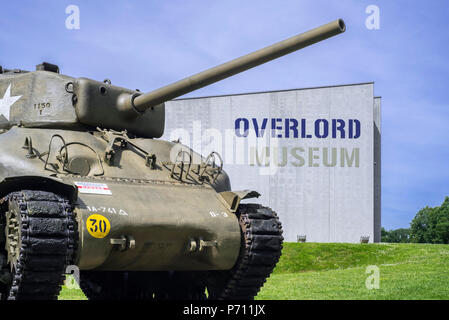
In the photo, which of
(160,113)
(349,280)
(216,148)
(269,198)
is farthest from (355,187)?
(160,113)

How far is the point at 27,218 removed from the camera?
7641 millimetres

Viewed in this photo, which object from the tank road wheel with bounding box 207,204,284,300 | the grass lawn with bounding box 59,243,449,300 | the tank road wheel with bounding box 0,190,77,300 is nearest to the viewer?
the tank road wheel with bounding box 0,190,77,300

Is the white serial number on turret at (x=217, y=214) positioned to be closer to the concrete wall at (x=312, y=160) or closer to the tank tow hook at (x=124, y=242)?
the tank tow hook at (x=124, y=242)

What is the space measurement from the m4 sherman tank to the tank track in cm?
2

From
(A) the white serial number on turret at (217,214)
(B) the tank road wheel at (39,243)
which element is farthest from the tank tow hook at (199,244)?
(B) the tank road wheel at (39,243)

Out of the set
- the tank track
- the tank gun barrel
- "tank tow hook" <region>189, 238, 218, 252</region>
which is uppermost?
the tank gun barrel

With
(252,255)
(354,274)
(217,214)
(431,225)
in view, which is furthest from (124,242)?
(431,225)

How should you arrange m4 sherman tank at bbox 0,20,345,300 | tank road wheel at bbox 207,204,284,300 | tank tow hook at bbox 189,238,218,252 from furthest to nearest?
1. tank road wheel at bbox 207,204,284,300
2. tank tow hook at bbox 189,238,218,252
3. m4 sherman tank at bbox 0,20,345,300

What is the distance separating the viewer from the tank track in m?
9.51

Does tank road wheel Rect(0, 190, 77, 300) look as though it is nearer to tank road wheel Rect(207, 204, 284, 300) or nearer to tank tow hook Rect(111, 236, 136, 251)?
tank tow hook Rect(111, 236, 136, 251)

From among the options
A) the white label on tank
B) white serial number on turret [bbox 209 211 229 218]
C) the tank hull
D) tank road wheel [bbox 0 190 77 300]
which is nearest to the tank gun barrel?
the tank hull

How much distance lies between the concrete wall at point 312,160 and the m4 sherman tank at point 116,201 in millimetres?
22551

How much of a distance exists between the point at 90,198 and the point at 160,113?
3902 millimetres

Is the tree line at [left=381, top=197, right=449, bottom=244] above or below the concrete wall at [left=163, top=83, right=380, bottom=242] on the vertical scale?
below
